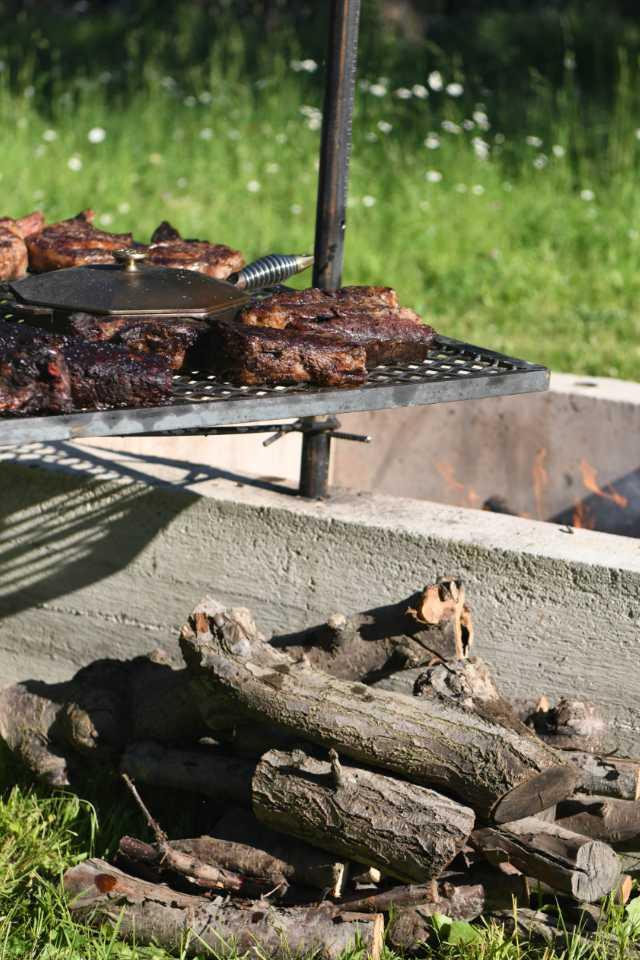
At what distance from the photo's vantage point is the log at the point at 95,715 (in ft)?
10.1

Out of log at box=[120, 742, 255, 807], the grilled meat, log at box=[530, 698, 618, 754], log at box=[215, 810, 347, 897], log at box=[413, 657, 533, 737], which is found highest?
the grilled meat

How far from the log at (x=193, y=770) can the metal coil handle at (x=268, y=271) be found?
45.5 inches

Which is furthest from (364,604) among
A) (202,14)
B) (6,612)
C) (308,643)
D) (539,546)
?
(202,14)

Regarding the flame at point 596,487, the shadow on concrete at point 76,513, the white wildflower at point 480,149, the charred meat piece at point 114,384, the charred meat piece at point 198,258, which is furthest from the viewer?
the white wildflower at point 480,149

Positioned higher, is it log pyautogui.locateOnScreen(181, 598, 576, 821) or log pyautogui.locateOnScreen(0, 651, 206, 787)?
log pyautogui.locateOnScreen(181, 598, 576, 821)

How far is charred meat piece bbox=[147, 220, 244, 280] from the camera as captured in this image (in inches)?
126

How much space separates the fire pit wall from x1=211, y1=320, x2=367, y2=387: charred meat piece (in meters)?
0.66

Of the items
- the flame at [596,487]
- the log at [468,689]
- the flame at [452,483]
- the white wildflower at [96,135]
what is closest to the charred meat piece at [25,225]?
the flame at [452,483]

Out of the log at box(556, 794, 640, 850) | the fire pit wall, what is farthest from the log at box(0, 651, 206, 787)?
the log at box(556, 794, 640, 850)

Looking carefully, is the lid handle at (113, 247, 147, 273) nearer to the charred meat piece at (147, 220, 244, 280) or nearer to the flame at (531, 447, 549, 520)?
the charred meat piece at (147, 220, 244, 280)

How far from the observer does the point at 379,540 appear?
3092 millimetres

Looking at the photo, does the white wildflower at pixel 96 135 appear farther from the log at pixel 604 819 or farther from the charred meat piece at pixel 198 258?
the log at pixel 604 819

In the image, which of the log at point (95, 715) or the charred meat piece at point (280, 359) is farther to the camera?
the log at point (95, 715)

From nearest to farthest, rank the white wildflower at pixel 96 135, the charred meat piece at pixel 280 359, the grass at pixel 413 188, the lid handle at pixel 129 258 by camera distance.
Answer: the charred meat piece at pixel 280 359
the lid handle at pixel 129 258
the grass at pixel 413 188
the white wildflower at pixel 96 135
